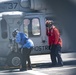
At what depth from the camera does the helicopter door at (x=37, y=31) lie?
490 inches

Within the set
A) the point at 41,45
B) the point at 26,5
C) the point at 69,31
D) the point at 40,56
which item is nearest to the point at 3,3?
the point at 26,5

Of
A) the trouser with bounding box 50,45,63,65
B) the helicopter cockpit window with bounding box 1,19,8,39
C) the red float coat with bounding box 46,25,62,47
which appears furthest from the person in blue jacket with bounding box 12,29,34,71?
the helicopter cockpit window with bounding box 1,19,8,39

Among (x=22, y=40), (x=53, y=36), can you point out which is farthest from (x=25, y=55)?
(x=53, y=36)

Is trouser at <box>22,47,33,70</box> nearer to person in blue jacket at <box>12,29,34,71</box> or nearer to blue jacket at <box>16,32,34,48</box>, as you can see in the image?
person in blue jacket at <box>12,29,34,71</box>

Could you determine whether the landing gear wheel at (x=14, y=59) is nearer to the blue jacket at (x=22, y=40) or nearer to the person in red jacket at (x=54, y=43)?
the blue jacket at (x=22, y=40)

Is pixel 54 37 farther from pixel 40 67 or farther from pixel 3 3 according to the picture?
pixel 3 3

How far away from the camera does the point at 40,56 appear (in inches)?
537

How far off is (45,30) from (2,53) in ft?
5.82

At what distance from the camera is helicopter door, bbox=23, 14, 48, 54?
12438 millimetres

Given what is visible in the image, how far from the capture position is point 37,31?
12.7 meters

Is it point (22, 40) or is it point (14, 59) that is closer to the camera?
point (22, 40)

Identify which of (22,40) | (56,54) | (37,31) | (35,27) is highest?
(35,27)

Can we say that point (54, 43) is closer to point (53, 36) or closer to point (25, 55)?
point (53, 36)

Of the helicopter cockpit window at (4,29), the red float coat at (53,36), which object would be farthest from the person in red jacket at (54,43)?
the helicopter cockpit window at (4,29)
